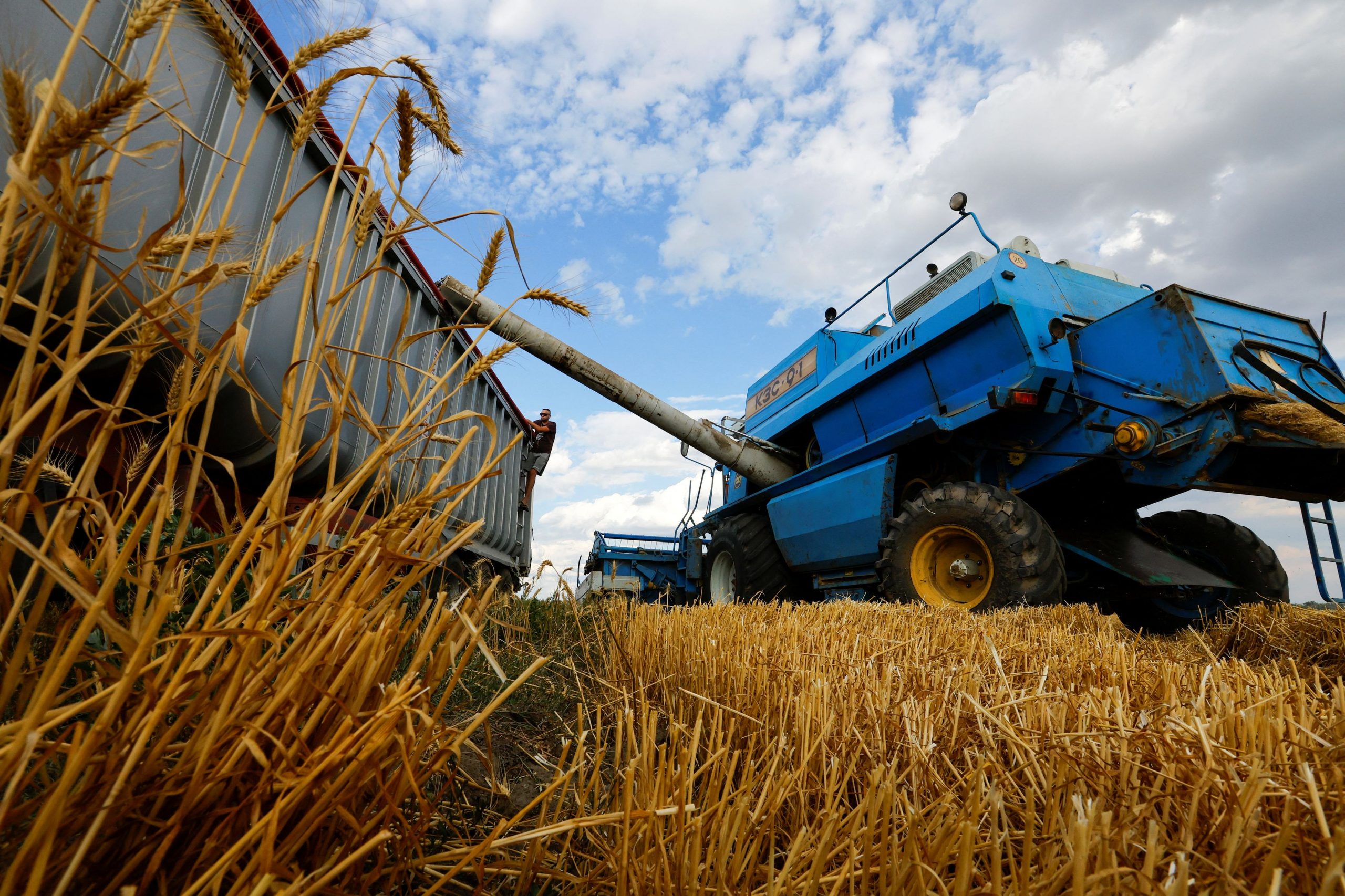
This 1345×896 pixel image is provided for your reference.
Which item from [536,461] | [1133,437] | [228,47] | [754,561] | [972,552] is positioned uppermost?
[536,461]

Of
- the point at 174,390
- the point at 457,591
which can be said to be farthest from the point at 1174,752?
the point at 457,591

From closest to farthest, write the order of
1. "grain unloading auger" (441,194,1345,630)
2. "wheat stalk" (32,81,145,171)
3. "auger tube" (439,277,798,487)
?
"wheat stalk" (32,81,145,171), "grain unloading auger" (441,194,1345,630), "auger tube" (439,277,798,487)

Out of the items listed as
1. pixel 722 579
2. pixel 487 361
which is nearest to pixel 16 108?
pixel 487 361

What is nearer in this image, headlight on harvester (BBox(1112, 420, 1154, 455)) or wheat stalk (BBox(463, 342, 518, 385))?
wheat stalk (BBox(463, 342, 518, 385))

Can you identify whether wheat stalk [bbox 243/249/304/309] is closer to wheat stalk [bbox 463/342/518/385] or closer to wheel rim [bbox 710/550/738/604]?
wheat stalk [bbox 463/342/518/385]

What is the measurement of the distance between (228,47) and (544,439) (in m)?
7.79

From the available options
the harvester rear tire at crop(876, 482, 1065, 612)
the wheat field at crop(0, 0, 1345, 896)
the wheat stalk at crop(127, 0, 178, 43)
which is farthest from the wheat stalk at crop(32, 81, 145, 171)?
the harvester rear tire at crop(876, 482, 1065, 612)

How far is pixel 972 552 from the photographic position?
4496 millimetres

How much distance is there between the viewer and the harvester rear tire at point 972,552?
3.93 meters

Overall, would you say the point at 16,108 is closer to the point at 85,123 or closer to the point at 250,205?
the point at 85,123

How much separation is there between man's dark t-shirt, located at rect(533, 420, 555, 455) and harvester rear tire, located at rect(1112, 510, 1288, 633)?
6112 mm

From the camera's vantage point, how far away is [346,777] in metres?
0.70

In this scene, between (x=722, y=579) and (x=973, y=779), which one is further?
(x=722, y=579)

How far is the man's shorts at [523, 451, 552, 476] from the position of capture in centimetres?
809
